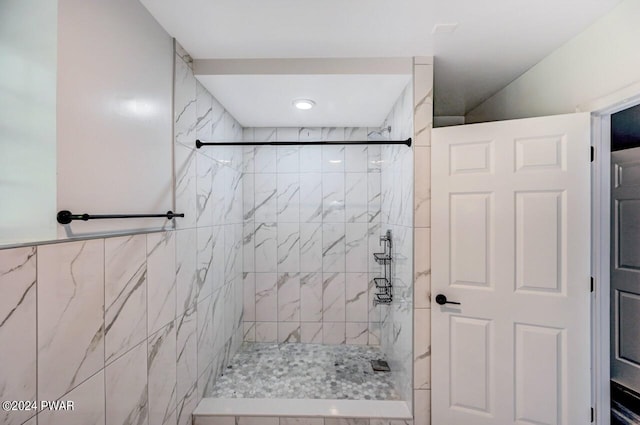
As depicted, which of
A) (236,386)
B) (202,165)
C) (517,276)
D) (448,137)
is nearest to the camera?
(517,276)

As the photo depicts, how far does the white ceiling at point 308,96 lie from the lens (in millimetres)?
1901

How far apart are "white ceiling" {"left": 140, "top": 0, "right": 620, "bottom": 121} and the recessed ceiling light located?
30 cm

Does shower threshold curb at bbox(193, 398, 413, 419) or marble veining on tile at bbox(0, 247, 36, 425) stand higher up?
marble veining on tile at bbox(0, 247, 36, 425)

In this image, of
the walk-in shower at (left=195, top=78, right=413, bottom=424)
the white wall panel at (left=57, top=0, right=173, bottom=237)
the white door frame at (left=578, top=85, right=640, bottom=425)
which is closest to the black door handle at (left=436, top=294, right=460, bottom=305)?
the white door frame at (left=578, top=85, right=640, bottom=425)

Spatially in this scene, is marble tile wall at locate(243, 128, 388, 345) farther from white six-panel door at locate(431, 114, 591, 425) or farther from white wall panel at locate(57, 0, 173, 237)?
white wall panel at locate(57, 0, 173, 237)

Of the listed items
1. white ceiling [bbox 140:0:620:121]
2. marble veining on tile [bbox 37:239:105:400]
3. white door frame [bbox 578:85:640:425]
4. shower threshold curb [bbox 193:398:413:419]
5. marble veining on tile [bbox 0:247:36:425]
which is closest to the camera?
marble veining on tile [bbox 0:247:36:425]

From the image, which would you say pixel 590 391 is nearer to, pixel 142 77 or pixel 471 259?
pixel 471 259

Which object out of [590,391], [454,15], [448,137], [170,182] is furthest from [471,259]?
[170,182]

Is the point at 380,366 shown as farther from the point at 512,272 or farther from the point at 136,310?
the point at 136,310

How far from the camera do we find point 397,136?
228 cm

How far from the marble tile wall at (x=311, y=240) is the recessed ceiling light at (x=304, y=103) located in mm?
638

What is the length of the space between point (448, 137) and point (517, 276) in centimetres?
90

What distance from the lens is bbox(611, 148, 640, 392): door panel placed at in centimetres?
199

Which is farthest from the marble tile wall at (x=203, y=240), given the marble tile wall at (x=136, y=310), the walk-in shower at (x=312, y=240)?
the walk-in shower at (x=312, y=240)
